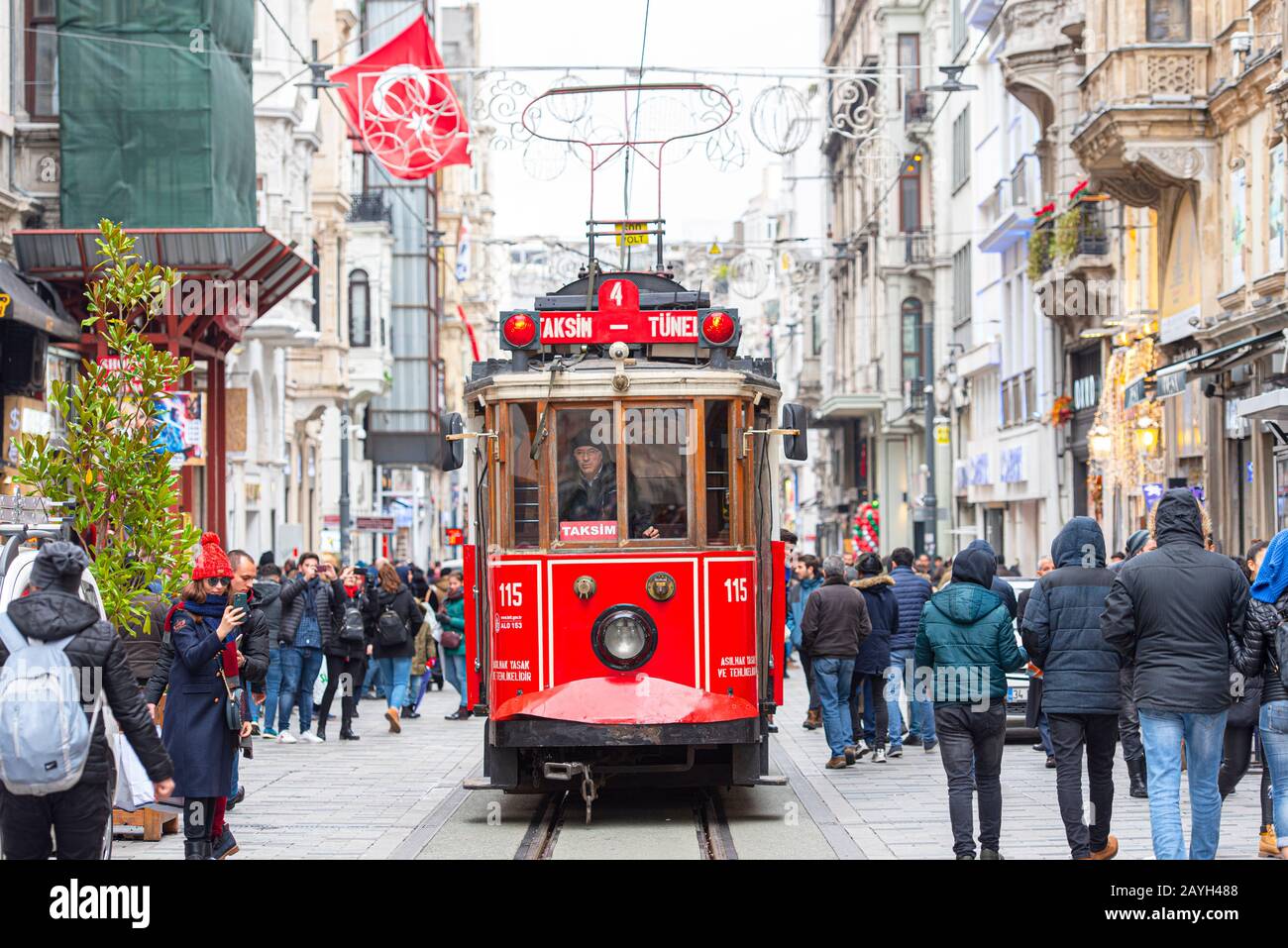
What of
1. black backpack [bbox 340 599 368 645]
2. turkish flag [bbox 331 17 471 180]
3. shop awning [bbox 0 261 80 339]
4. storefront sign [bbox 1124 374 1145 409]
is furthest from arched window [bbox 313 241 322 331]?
black backpack [bbox 340 599 368 645]

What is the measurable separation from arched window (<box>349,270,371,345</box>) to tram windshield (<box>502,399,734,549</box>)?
49.0 metres

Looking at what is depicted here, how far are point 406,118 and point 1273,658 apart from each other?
16.5 m

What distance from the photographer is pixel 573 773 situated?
13.7m

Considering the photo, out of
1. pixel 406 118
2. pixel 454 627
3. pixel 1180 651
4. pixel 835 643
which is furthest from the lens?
pixel 406 118

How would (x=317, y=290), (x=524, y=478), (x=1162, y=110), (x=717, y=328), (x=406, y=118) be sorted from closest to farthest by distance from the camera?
(x=524, y=478)
(x=717, y=328)
(x=406, y=118)
(x=1162, y=110)
(x=317, y=290)

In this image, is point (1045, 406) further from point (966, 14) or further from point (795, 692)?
point (795, 692)

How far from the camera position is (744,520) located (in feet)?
45.7

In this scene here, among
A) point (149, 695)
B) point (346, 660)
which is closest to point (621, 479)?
point (149, 695)

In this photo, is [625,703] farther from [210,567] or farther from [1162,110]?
[1162,110]

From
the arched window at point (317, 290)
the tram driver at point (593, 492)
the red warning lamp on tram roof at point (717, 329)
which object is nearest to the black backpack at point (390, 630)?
the tram driver at point (593, 492)

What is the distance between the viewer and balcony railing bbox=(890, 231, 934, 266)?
5675cm

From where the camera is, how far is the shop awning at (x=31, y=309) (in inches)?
982
